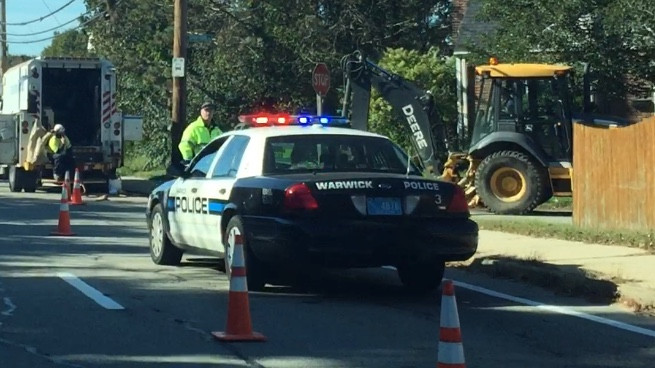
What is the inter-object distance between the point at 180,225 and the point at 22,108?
1673cm

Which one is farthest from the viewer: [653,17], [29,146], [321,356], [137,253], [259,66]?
[259,66]

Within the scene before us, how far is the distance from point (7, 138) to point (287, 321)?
20719 millimetres

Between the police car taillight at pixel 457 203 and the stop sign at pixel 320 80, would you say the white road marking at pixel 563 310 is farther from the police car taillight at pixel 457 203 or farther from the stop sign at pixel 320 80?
the stop sign at pixel 320 80

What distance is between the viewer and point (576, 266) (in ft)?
43.4

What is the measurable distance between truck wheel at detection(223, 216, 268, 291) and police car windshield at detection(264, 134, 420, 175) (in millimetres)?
592

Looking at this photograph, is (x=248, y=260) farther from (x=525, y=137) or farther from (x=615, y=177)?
(x=525, y=137)

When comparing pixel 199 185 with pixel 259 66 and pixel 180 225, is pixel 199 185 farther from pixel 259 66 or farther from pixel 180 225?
pixel 259 66

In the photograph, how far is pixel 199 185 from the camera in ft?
41.4

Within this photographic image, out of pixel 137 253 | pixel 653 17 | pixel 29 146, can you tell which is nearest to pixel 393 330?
pixel 137 253

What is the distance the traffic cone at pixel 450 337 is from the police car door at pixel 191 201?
5973 millimetres

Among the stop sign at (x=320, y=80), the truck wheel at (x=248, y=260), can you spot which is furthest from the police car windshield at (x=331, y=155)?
the stop sign at (x=320, y=80)

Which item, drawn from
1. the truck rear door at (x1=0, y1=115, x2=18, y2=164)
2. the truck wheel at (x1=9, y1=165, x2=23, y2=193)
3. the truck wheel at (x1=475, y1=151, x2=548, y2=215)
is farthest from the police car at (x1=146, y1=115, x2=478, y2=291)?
the truck rear door at (x1=0, y1=115, x2=18, y2=164)

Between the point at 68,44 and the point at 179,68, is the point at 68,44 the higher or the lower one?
the higher one

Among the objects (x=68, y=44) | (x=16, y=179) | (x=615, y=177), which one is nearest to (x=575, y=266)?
(x=615, y=177)
